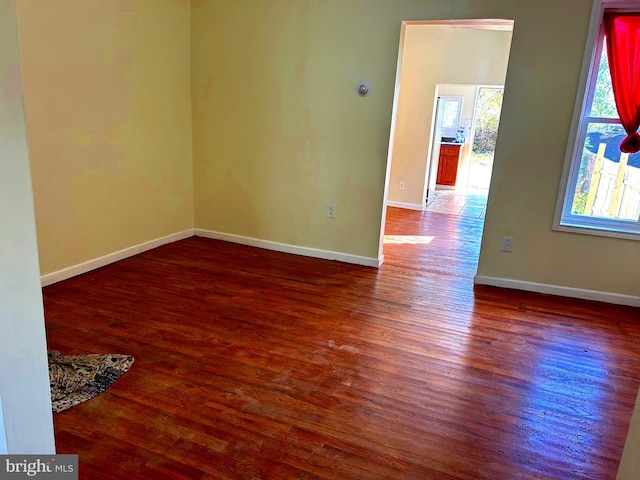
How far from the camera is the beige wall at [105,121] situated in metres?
3.21

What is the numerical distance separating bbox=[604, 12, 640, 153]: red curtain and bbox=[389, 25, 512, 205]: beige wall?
346 centimetres

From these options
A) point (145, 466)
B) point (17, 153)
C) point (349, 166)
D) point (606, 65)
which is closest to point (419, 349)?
point (145, 466)

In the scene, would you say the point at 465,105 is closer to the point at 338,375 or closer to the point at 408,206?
the point at 408,206

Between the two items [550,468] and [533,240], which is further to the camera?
[533,240]

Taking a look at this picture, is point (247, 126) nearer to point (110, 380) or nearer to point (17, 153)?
point (110, 380)

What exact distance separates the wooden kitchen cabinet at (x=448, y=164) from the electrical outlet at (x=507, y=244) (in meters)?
5.77

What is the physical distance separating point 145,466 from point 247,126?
3.40m

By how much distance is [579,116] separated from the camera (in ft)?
11.4

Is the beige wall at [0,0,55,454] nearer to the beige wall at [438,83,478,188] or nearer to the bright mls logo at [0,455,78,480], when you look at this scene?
the bright mls logo at [0,455,78,480]

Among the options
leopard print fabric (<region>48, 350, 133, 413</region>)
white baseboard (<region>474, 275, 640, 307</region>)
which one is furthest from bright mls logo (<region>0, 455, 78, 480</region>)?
white baseboard (<region>474, 275, 640, 307</region>)

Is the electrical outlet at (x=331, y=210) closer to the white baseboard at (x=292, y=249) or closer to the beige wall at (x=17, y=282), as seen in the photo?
the white baseboard at (x=292, y=249)

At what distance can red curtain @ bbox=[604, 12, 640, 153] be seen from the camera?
3301 mm

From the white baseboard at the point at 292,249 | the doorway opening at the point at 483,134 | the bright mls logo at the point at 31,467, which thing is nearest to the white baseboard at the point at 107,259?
the white baseboard at the point at 292,249

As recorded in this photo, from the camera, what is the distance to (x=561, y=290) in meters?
3.80
